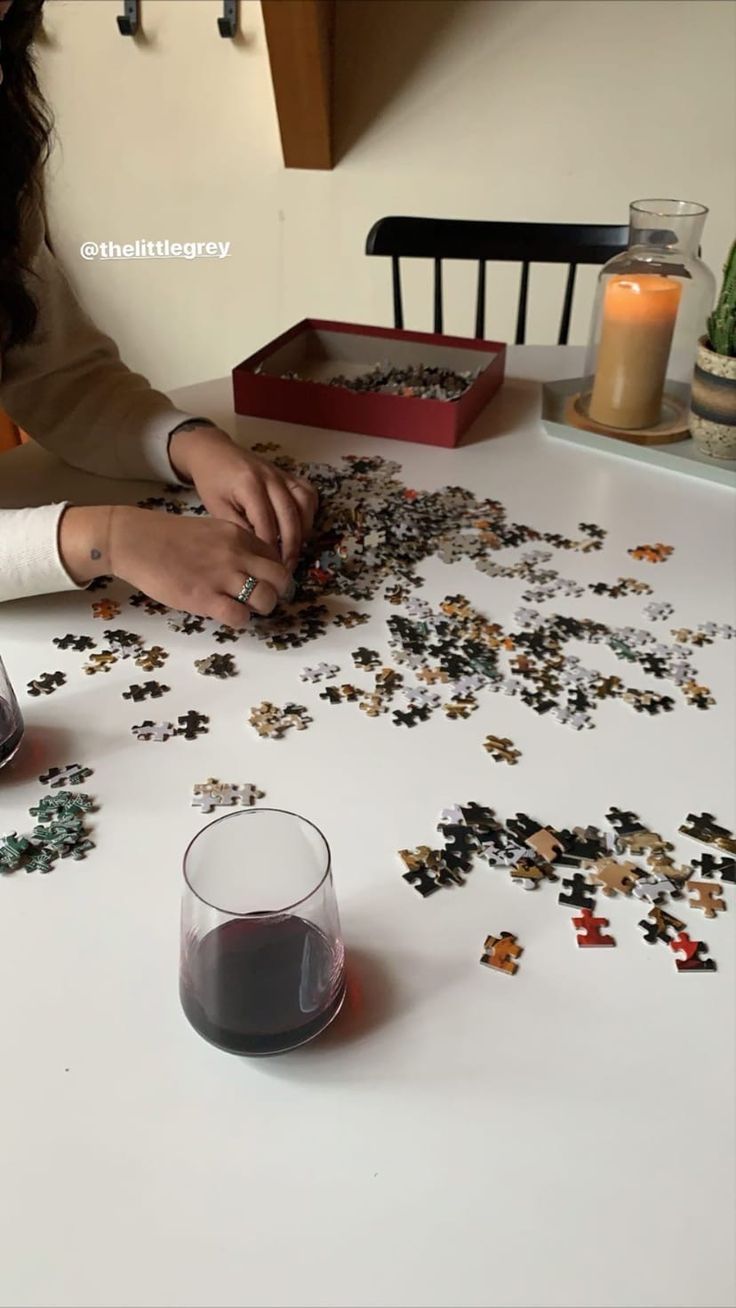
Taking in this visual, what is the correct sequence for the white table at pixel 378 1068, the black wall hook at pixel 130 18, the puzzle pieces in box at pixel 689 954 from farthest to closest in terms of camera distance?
the black wall hook at pixel 130 18 → the puzzle pieces in box at pixel 689 954 → the white table at pixel 378 1068

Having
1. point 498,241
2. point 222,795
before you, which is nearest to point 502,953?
point 222,795

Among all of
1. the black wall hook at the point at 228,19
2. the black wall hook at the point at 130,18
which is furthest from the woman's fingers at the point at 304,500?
the black wall hook at the point at 130,18

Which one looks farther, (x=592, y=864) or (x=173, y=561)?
(x=173, y=561)

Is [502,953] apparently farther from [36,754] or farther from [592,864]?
[36,754]

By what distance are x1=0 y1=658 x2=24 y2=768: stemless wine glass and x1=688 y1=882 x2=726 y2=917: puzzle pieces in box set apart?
582 mm

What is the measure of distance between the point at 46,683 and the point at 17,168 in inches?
30.1

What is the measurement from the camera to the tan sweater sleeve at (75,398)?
1.35m

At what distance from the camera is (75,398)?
1.40 metres

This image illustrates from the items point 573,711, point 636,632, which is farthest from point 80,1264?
point 636,632

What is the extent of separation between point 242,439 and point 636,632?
722mm

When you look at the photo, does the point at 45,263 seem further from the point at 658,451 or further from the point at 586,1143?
the point at 586,1143

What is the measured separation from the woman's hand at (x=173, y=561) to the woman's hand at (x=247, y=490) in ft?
0.23

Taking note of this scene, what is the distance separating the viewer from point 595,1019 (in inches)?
26.5

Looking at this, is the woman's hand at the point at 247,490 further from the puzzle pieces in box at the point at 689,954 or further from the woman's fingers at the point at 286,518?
the puzzle pieces in box at the point at 689,954
